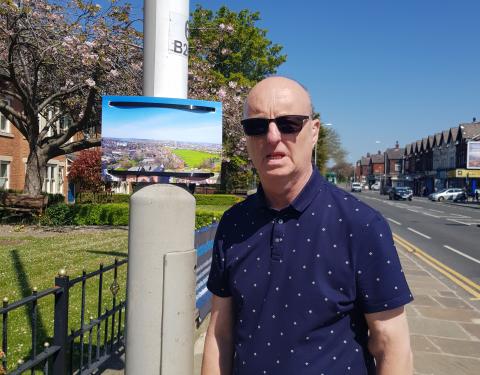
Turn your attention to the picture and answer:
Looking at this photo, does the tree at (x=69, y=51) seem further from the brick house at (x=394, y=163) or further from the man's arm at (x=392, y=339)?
the brick house at (x=394, y=163)

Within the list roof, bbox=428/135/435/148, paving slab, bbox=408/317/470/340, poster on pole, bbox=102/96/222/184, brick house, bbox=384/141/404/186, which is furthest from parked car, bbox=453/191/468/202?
brick house, bbox=384/141/404/186

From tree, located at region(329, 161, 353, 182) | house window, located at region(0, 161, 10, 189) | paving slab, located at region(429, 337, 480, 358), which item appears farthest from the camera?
tree, located at region(329, 161, 353, 182)

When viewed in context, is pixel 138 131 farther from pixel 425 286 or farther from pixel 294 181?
pixel 425 286

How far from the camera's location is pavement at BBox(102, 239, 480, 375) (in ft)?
15.6

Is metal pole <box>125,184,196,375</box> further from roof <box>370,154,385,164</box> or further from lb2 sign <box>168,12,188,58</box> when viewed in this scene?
roof <box>370,154,385,164</box>

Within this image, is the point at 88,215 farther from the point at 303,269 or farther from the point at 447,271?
the point at 303,269

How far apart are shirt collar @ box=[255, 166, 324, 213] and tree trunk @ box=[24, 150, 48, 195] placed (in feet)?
50.4

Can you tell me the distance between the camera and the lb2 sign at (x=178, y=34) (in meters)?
2.47

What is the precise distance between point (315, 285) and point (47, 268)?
8.24 meters

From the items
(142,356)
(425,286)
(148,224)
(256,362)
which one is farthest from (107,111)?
(425,286)

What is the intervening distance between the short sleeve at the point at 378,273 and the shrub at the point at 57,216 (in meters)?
16.0

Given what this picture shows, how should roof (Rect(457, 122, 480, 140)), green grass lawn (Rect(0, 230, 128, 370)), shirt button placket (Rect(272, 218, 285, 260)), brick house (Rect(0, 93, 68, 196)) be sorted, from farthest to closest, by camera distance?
roof (Rect(457, 122, 480, 140)) < brick house (Rect(0, 93, 68, 196)) < green grass lawn (Rect(0, 230, 128, 370)) < shirt button placket (Rect(272, 218, 285, 260))

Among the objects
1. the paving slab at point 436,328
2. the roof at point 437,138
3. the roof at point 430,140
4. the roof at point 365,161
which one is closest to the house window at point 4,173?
the paving slab at point 436,328

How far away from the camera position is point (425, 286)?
28.9 ft
